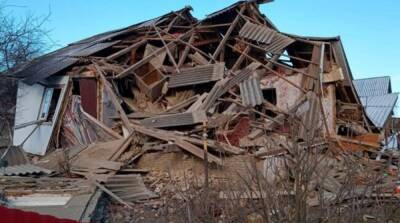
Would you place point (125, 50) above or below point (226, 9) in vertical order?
below

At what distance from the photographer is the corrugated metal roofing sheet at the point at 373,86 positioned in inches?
940

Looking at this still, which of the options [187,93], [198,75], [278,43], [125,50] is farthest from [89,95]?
[278,43]

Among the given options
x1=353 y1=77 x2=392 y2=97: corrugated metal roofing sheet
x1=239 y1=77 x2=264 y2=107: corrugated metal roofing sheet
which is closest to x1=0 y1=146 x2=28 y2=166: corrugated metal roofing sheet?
x1=239 y1=77 x2=264 y2=107: corrugated metal roofing sheet

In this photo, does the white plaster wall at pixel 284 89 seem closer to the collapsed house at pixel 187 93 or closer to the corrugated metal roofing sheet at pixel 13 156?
the collapsed house at pixel 187 93

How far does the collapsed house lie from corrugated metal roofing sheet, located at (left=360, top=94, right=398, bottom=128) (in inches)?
14.7

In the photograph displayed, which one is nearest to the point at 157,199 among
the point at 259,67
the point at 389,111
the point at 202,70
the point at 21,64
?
the point at 202,70

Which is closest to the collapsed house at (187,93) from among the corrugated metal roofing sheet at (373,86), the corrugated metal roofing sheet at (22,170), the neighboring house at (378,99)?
the neighboring house at (378,99)

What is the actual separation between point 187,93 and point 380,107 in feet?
29.0

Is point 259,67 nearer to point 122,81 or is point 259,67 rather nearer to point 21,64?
point 122,81

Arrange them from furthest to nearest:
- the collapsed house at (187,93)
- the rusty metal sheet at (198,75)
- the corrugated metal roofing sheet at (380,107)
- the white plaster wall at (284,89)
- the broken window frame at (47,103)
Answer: the corrugated metal roofing sheet at (380,107) → the broken window frame at (47,103) → the white plaster wall at (284,89) → the rusty metal sheet at (198,75) → the collapsed house at (187,93)

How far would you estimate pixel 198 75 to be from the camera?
14977 mm

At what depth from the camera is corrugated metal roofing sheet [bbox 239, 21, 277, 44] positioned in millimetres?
15875

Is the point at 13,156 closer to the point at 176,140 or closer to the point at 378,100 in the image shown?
the point at 176,140

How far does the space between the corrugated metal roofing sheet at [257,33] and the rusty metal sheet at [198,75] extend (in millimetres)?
1815
